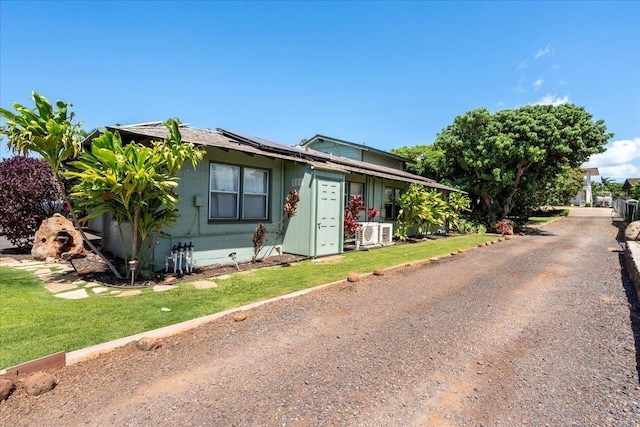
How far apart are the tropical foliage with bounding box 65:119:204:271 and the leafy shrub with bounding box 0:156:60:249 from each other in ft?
17.5

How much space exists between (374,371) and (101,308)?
4.19m

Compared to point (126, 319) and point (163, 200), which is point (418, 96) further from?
point (126, 319)

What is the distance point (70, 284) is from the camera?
20.2 feet

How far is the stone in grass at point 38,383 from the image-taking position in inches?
108

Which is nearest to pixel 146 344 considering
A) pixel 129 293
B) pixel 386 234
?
pixel 129 293

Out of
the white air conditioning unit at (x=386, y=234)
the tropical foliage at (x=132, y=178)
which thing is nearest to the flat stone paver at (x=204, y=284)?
the tropical foliage at (x=132, y=178)

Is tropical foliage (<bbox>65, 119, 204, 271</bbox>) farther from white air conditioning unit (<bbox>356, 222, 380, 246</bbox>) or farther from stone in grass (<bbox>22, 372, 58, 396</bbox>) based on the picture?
white air conditioning unit (<bbox>356, 222, 380, 246</bbox>)

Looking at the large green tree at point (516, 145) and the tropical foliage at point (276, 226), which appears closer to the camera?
the tropical foliage at point (276, 226)

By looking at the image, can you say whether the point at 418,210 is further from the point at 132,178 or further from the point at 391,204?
the point at 132,178

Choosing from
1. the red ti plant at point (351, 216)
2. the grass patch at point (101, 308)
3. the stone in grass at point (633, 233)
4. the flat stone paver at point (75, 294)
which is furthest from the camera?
the stone in grass at point (633, 233)

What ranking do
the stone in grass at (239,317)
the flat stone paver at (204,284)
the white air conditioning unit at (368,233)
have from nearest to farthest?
the stone in grass at (239,317) < the flat stone paver at (204,284) < the white air conditioning unit at (368,233)

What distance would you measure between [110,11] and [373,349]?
36.9 ft

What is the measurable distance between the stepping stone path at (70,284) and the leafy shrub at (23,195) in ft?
7.05

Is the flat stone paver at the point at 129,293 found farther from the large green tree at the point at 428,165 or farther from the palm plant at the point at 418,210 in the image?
the large green tree at the point at 428,165
